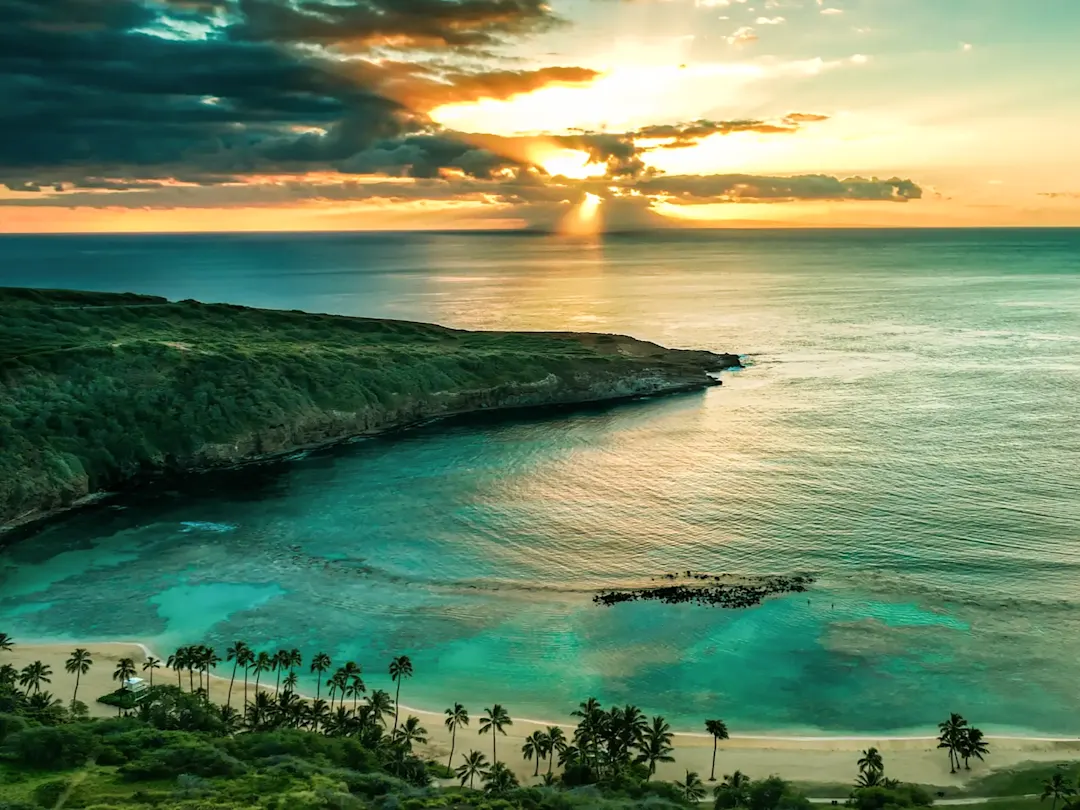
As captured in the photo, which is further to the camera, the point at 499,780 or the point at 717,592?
the point at 717,592

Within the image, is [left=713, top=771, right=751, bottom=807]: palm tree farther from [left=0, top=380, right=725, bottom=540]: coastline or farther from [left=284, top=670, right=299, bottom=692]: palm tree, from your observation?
[left=0, top=380, right=725, bottom=540]: coastline

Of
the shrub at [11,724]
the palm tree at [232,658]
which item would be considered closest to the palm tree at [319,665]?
the palm tree at [232,658]

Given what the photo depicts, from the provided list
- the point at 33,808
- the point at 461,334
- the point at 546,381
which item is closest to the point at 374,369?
the point at 546,381

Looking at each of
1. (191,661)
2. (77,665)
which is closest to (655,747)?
(191,661)

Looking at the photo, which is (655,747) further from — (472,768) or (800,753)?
(472,768)

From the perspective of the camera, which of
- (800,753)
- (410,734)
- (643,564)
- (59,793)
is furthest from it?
(643,564)

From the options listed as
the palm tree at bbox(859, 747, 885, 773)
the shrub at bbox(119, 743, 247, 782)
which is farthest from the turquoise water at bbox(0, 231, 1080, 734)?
the shrub at bbox(119, 743, 247, 782)
